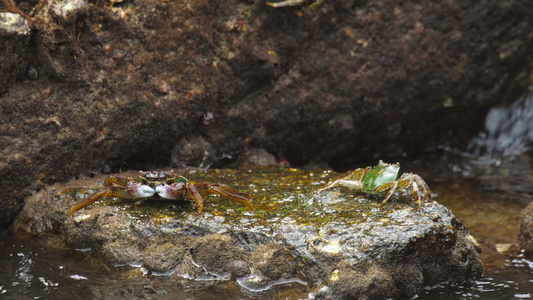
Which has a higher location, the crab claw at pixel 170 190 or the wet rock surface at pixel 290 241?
the crab claw at pixel 170 190

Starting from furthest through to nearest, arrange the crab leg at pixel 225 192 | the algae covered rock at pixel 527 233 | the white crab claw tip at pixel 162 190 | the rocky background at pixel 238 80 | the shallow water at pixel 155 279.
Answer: the rocky background at pixel 238 80, the algae covered rock at pixel 527 233, the crab leg at pixel 225 192, the white crab claw tip at pixel 162 190, the shallow water at pixel 155 279

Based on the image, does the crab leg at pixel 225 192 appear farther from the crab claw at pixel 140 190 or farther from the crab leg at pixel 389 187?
the crab leg at pixel 389 187

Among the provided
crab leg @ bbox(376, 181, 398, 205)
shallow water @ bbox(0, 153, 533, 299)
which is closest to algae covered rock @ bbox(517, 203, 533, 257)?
shallow water @ bbox(0, 153, 533, 299)

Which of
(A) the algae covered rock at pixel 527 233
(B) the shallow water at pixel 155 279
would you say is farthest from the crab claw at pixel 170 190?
(A) the algae covered rock at pixel 527 233

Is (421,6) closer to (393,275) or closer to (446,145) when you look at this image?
(446,145)


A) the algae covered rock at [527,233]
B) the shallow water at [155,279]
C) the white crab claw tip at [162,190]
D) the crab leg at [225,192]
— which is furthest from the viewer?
the algae covered rock at [527,233]

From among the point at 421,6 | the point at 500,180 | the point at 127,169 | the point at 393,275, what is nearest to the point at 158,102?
the point at 127,169

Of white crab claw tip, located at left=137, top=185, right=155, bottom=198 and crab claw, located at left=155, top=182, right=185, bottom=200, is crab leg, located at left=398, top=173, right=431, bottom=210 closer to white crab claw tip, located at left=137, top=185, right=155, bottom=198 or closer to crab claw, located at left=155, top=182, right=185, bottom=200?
crab claw, located at left=155, top=182, right=185, bottom=200
